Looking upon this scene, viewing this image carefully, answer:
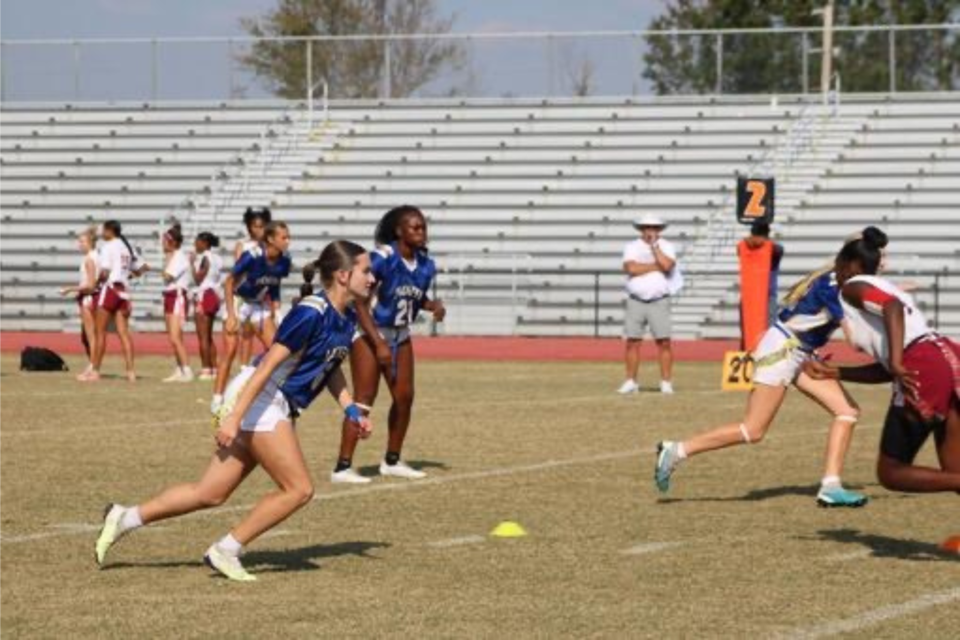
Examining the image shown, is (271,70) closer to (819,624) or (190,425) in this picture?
(190,425)

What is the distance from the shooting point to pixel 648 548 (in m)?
11.5

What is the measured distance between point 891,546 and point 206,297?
16290 mm

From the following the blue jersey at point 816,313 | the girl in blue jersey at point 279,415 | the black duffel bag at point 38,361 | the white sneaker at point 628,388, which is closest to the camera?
the girl in blue jersey at point 279,415

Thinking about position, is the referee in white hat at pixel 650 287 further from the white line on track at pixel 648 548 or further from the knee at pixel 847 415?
the white line on track at pixel 648 548

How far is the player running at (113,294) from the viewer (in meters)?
26.3

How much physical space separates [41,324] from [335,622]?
1251 inches

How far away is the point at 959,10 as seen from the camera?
64.3 meters

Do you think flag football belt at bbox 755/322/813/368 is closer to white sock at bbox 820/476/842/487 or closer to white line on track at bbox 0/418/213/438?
white sock at bbox 820/476/842/487

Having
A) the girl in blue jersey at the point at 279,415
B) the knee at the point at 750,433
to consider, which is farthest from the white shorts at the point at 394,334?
the girl in blue jersey at the point at 279,415

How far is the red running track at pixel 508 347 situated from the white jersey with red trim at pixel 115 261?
7447mm

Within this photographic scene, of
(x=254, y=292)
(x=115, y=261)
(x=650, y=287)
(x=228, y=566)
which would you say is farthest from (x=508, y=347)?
(x=228, y=566)

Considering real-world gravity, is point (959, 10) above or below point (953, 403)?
above

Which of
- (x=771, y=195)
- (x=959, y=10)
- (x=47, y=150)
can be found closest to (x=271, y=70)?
(x=47, y=150)

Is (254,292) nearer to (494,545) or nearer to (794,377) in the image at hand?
(794,377)
